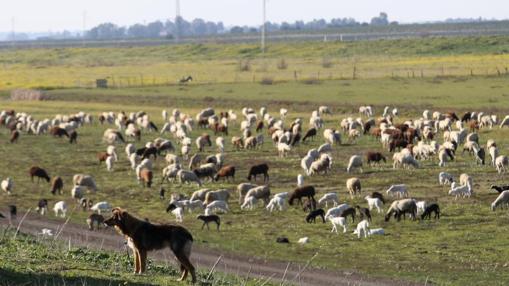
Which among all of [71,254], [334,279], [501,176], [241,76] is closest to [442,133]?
[501,176]

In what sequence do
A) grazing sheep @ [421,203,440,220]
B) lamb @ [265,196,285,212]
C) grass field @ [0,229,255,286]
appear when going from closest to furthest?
1. grass field @ [0,229,255,286]
2. grazing sheep @ [421,203,440,220]
3. lamb @ [265,196,285,212]

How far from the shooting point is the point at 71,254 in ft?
58.9

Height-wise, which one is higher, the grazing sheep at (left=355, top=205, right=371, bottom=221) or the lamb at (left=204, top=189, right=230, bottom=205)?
the grazing sheep at (left=355, top=205, right=371, bottom=221)

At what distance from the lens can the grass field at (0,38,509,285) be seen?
2398 centimetres

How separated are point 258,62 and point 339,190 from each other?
266ft

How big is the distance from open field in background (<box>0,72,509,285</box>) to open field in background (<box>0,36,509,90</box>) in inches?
664

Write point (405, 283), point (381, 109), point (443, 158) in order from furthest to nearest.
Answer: point (381, 109)
point (443, 158)
point (405, 283)

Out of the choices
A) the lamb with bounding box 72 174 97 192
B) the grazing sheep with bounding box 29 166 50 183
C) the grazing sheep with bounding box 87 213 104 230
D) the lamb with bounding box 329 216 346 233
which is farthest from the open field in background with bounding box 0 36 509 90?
the grazing sheep with bounding box 87 213 104 230

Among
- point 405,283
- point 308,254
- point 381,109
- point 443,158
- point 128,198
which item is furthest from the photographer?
point 381,109

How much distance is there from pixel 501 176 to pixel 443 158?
3.60 meters

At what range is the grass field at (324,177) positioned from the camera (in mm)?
23984

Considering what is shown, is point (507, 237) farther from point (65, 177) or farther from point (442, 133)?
point (442, 133)

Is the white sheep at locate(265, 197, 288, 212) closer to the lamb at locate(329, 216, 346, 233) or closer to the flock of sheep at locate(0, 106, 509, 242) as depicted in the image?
the flock of sheep at locate(0, 106, 509, 242)

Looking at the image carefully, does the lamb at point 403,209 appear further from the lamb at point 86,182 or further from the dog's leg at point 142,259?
the dog's leg at point 142,259
